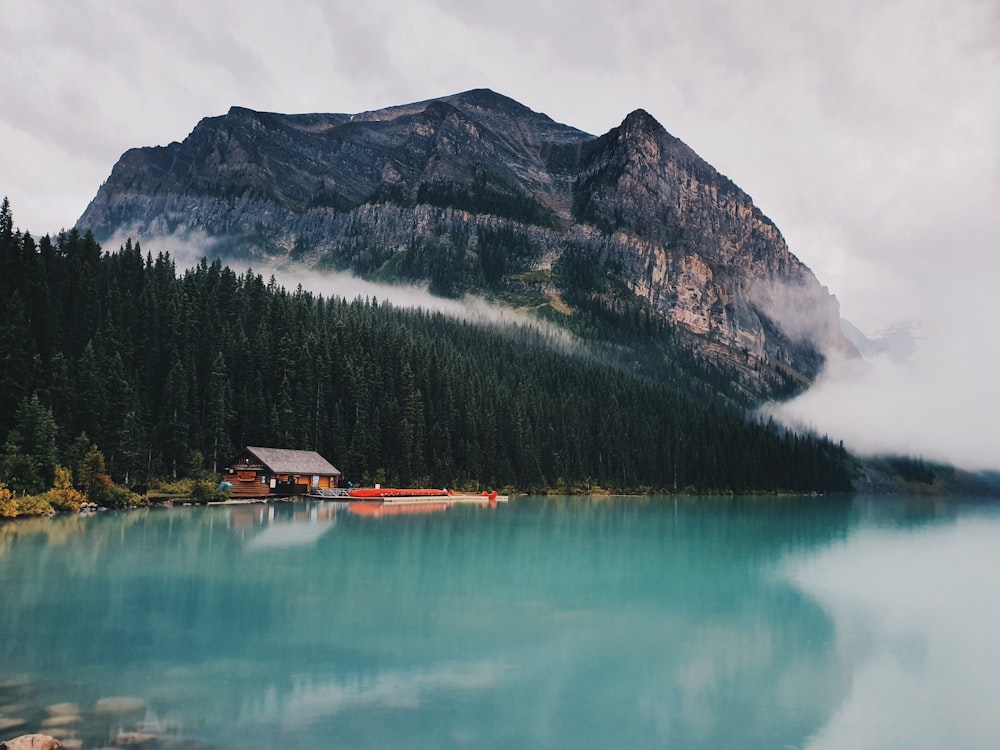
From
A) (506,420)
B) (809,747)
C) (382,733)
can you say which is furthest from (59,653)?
(506,420)

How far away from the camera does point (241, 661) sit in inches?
698

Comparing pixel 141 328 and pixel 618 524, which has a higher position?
pixel 141 328

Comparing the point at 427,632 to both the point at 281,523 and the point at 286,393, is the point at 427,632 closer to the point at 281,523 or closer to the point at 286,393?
the point at 281,523

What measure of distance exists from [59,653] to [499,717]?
10938 mm

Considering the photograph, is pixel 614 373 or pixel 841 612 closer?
pixel 841 612

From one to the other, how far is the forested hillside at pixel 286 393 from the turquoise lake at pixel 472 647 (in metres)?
25.2

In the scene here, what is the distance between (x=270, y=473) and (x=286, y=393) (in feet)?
43.7

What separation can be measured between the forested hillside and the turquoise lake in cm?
2522

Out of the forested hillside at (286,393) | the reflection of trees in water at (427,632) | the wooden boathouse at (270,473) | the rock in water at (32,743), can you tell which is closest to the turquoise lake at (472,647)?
the reflection of trees in water at (427,632)

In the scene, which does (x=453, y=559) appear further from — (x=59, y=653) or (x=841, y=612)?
(x=59, y=653)

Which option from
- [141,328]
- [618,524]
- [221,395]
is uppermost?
[141,328]

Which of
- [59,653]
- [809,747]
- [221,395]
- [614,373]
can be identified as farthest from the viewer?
[614,373]

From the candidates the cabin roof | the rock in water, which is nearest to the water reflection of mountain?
the cabin roof

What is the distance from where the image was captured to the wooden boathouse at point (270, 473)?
79125 mm
